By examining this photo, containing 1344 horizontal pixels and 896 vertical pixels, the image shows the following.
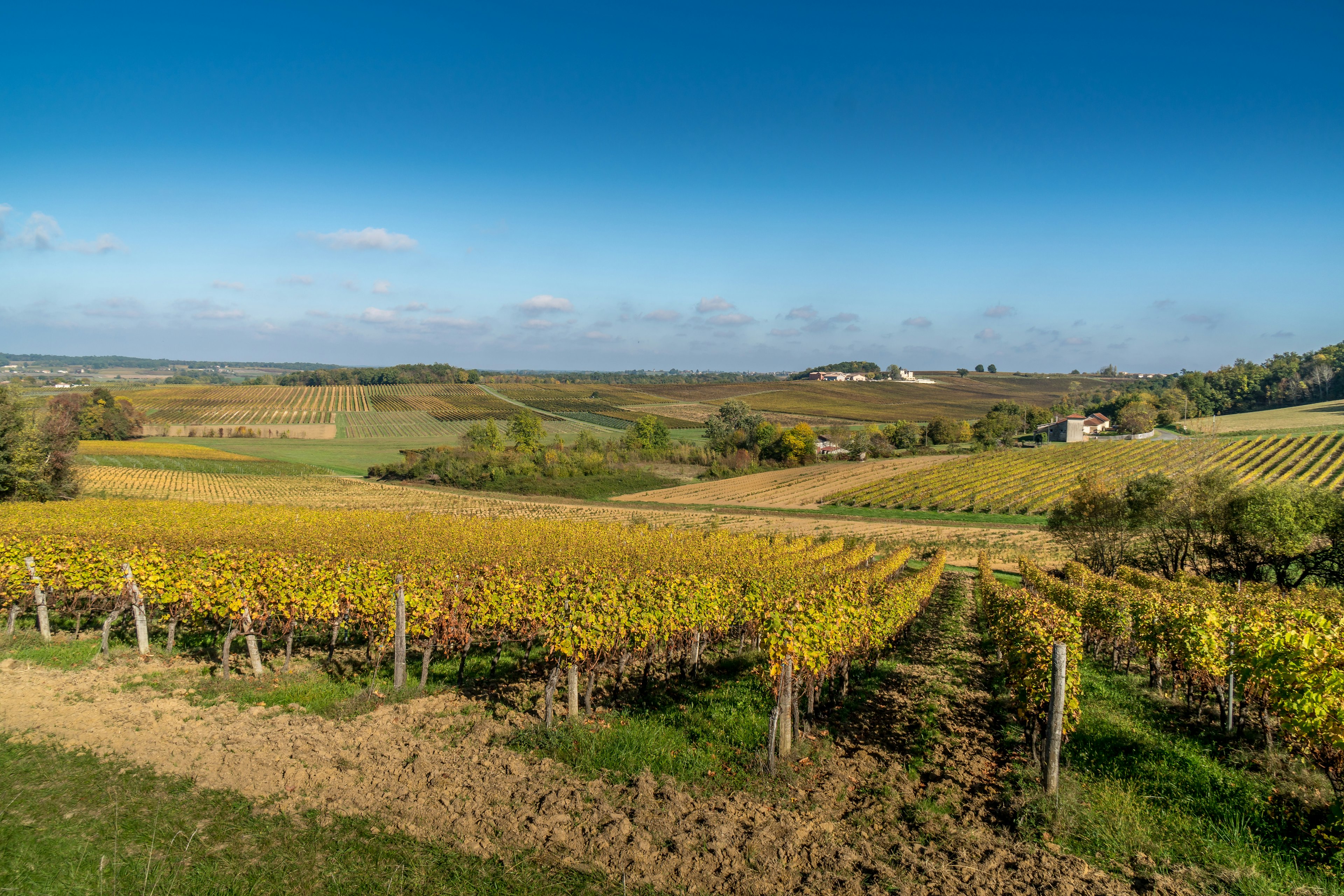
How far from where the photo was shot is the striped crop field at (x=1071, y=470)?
56156 millimetres

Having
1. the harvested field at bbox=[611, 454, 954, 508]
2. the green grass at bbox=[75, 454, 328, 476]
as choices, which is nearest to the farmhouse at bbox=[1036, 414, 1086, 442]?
the harvested field at bbox=[611, 454, 954, 508]

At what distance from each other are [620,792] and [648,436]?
9093 cm

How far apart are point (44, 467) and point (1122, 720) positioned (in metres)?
52.8

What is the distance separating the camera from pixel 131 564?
1237 centimetres

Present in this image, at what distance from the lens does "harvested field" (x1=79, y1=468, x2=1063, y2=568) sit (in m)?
42.8

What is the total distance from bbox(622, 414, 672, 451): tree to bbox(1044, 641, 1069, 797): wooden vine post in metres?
88.1

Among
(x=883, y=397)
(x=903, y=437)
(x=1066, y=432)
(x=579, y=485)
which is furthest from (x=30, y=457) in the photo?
(x=883, y=397)

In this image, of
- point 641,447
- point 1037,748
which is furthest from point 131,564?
point 641,447

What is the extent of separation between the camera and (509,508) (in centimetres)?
5684

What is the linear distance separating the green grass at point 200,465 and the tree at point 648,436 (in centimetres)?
4368

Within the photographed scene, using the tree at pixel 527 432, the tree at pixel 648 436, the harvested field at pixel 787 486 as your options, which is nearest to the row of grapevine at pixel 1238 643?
the harvested field at pixel 787 486

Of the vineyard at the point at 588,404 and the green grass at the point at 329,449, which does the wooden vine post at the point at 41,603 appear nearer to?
the green grass at the point at 329,449

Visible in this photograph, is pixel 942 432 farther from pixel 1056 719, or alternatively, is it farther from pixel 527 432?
pixel 1056 719

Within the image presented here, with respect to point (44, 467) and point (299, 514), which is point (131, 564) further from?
point (44, 467)
